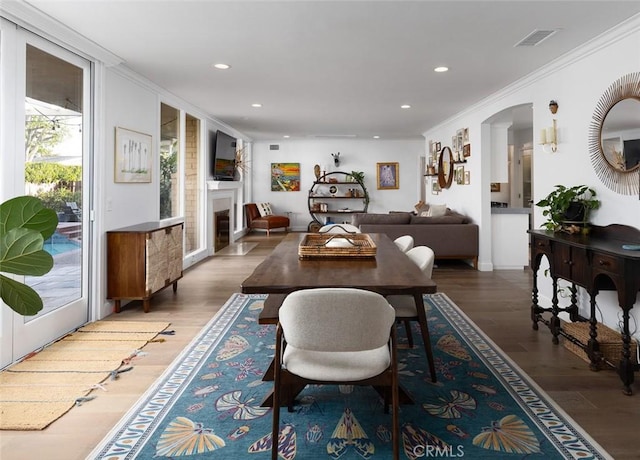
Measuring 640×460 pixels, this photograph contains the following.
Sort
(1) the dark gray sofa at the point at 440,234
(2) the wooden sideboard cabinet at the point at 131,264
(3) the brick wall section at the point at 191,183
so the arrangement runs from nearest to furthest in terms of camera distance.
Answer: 1. (2) the wooden sideboard cabinet at the point at 131,264
2. (1) the dark gray sofa at the point at 440,234
3. (3) the brick wall section at the point at 191,183

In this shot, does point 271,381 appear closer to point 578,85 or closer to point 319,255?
point 319,255

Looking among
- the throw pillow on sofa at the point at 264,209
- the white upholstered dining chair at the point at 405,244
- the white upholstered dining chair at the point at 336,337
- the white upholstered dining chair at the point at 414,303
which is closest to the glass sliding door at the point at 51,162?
the white upholstered dining chair at the point at 336,337

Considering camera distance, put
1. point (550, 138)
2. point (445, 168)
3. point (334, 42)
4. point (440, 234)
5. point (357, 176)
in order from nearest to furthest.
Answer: point (334, 42), point (550, 138), point (440, 234), point (445, 168), point (357, 176)

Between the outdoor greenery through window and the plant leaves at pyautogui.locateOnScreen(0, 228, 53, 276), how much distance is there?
4.60 meters

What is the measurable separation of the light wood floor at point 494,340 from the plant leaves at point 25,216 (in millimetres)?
1204

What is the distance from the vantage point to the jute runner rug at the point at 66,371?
7.75ft

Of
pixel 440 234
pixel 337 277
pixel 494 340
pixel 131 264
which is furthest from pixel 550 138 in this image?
pixel 131 264

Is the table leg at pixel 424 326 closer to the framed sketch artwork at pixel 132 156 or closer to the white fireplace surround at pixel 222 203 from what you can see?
the framed sketch artwork at pixel 132 156

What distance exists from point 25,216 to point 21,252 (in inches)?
4.8

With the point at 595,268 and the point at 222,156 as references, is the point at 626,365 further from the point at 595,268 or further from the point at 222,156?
the point at 222,156

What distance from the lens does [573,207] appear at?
3717 millimetres

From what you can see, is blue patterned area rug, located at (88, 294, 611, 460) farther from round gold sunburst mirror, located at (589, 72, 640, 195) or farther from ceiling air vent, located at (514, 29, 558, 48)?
ceiling air vent, located at (514, 29, 558, 48)

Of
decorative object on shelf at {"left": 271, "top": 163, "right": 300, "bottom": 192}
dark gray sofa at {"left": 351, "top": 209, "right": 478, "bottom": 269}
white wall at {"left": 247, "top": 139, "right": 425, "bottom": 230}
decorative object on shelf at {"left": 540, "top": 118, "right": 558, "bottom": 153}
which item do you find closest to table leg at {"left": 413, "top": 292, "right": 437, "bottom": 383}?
decorative object on shelf at {"left": 540, "top": 118, "right": 558, "bottom": 153}

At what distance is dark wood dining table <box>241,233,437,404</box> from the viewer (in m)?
2.10
